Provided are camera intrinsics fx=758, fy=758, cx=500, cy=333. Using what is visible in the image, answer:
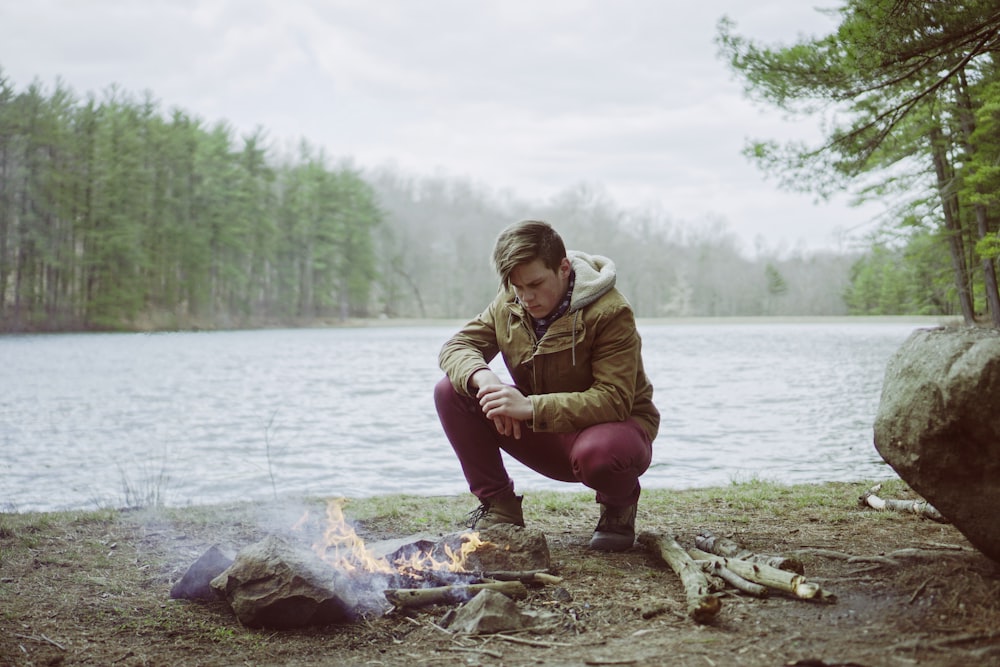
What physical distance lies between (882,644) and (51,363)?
24.6 m

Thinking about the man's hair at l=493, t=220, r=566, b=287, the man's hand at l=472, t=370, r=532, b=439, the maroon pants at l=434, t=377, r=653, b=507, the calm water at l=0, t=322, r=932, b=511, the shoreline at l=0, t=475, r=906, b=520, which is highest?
the man's hair at l=493, t=220, r=566, b=287

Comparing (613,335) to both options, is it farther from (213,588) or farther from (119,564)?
(119,564)

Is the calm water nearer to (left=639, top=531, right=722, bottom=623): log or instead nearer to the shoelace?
the shoelace

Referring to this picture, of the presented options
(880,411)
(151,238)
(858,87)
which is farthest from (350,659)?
(151,238)

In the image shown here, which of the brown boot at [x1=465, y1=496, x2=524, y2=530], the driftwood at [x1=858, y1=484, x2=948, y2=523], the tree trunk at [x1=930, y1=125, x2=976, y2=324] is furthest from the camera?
the tree trunk at [x1=930, y1=125, x2=976, y2=324]

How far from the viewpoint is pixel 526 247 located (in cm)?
350

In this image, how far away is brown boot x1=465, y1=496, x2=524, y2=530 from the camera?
13.2 ft

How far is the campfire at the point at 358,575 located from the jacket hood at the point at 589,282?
44.9 inches

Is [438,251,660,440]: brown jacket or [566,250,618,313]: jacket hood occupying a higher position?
[566,250,618,313]: jacket hood

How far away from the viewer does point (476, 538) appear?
11.5ft

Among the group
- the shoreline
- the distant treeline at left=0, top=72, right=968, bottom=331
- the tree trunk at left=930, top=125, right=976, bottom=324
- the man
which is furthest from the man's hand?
the distant treeline at left=0, top=72, right=968, bottom=331

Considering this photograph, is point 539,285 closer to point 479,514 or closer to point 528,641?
point 479,514

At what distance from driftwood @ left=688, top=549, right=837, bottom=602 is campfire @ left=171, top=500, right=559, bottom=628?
781 millimetres

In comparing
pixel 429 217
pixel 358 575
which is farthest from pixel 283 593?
pixel 429 217
